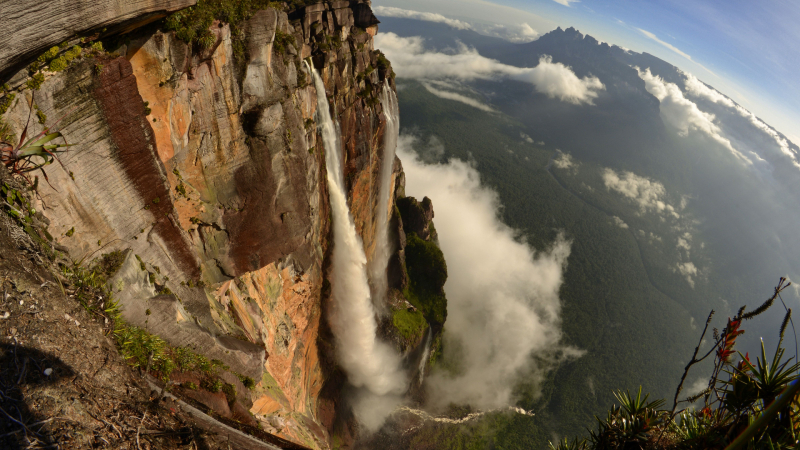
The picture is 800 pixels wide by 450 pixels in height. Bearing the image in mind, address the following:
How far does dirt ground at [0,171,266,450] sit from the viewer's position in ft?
14.9

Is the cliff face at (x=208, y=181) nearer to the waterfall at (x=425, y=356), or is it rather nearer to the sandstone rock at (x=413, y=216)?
the waterfall at (x=425, y=356)

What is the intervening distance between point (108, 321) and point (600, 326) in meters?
129

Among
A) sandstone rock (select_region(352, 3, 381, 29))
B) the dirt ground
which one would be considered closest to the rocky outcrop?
the dirt ground

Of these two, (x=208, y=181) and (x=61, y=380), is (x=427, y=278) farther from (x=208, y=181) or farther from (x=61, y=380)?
(x=61, y=380)

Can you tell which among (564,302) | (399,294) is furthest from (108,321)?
(564,302)

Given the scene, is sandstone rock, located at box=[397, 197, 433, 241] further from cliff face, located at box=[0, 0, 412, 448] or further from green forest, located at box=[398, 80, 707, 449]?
cliff face, located at box=[0, 0, 412, 448]

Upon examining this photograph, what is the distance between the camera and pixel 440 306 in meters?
59.2

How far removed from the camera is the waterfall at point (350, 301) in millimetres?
28730

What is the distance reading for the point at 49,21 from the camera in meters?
7.04

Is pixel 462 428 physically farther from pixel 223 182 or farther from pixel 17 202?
pixel 17 202

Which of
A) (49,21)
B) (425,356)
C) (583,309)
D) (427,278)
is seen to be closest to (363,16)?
(49,21)

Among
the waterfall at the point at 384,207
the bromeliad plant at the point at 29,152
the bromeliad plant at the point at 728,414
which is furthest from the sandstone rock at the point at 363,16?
the bromeliad plant at the point at 728,414

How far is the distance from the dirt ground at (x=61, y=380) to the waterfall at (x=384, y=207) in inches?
1381

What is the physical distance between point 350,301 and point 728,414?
3341 centimetres
